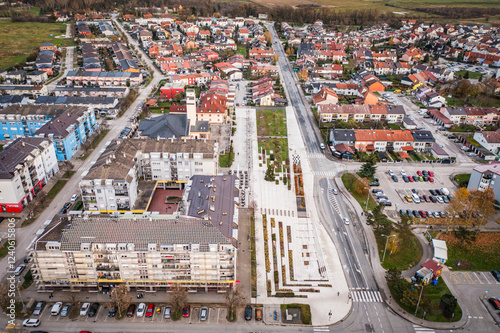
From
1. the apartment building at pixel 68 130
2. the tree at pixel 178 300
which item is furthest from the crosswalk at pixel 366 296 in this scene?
the apartment building at pixel 68 130

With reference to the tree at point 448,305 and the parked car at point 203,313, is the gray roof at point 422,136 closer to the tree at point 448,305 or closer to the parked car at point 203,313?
the tree at point 448,305

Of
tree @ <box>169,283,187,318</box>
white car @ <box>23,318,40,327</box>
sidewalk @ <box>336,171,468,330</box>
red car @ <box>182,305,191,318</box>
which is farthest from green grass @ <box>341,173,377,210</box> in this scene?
white car @ <box>23,318,40,327</box>

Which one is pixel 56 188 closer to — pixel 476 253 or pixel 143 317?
pixel 143 317

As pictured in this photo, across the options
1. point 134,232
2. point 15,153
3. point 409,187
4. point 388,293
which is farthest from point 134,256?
point 409,187

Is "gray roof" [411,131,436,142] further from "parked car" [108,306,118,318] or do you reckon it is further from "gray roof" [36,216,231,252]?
"parked car" [108,306,118,318]

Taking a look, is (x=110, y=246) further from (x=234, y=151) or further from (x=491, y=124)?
(x=491, y=124)

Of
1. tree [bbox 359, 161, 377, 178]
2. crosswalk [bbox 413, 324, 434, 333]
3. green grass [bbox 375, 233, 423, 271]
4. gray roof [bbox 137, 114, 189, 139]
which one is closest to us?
crosswalk [bbox 413, 324, 434, 333]
